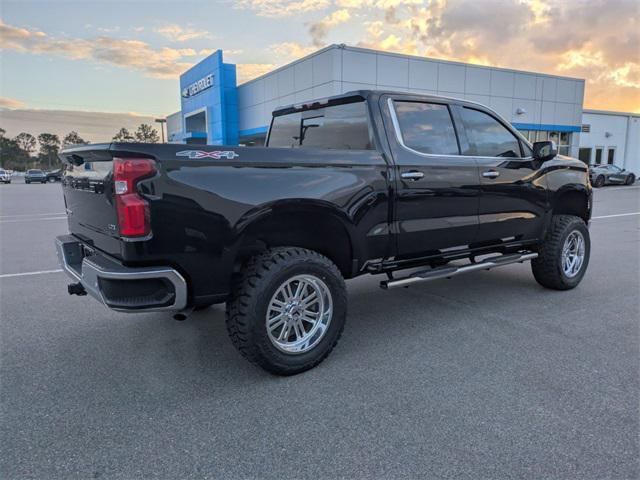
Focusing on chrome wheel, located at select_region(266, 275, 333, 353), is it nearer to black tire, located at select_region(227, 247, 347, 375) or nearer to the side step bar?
black tire, located at select_region(227, 247, 347, 375)

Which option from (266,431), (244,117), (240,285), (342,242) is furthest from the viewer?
(244,117)

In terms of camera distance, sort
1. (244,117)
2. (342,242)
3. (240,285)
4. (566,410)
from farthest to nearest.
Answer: (244,117) → (342,242) → (240,285) → (566,410)

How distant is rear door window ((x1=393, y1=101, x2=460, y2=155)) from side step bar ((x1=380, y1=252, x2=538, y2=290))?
3.40 feet

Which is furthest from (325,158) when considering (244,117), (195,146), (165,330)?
(244,117)

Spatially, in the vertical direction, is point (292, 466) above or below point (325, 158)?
below

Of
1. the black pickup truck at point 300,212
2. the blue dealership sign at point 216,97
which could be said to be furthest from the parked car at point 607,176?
the black pickup truck at point 300,212

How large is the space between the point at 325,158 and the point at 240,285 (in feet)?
3.59

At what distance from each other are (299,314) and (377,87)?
70.1 ft

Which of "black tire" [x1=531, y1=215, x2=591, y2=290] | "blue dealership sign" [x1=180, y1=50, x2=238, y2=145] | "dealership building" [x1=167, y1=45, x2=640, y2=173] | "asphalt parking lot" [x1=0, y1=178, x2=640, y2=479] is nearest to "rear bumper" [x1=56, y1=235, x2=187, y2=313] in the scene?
"asphalt parking lot" [x1=0, y1=178, x2=640, y2=479]

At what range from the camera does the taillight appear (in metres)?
2.70

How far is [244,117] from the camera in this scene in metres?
31.8

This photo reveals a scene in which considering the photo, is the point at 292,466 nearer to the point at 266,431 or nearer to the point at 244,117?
the point at 266,431

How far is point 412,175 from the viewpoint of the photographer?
3828mm

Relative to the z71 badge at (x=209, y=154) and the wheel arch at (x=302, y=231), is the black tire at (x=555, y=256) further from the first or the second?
the z71 badge at (x=209, y=154)
